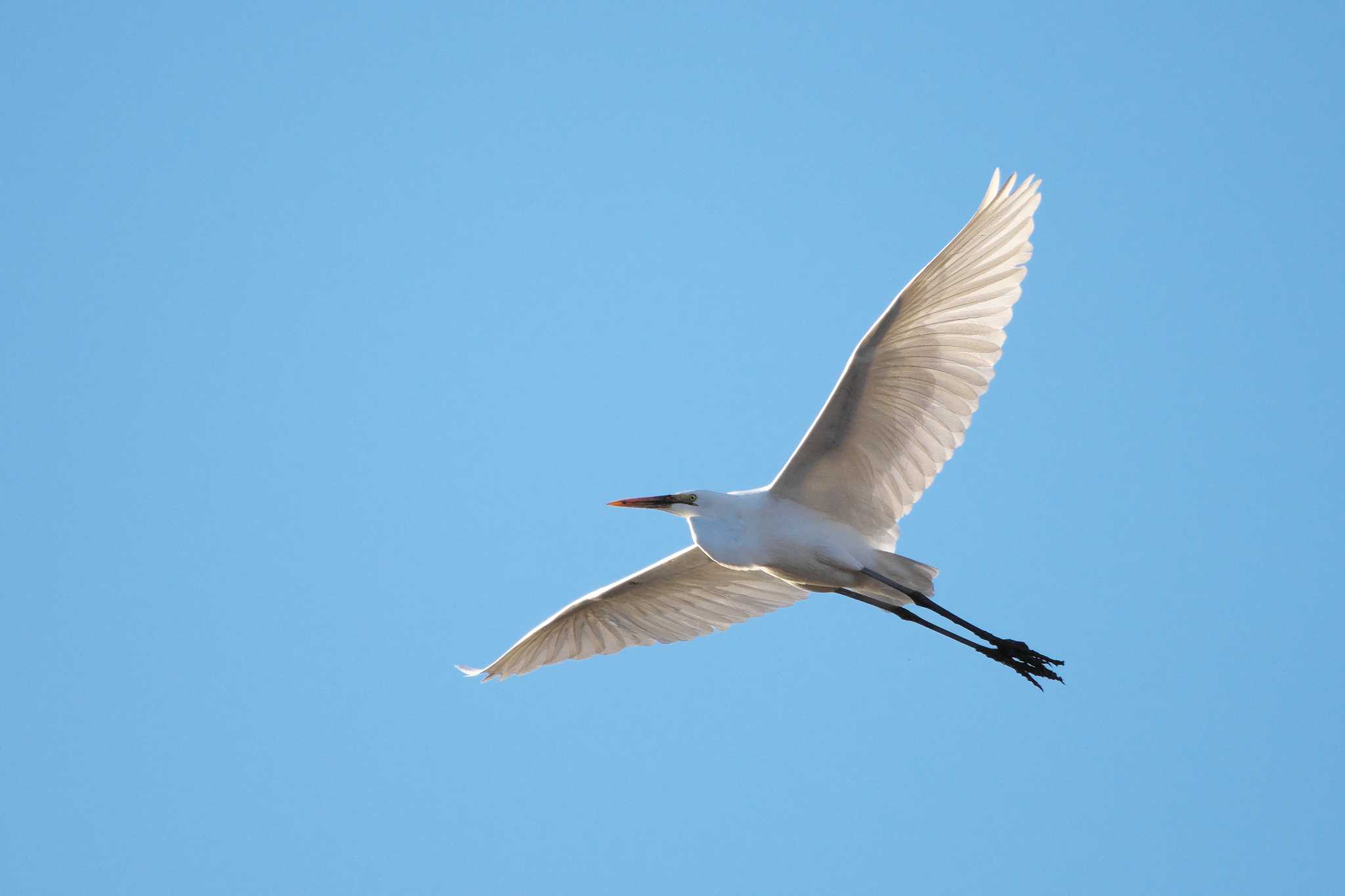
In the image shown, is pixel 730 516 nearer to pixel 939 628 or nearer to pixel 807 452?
pixel 807 452

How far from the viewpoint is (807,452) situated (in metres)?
10.4

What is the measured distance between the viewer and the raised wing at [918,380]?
31.9ft

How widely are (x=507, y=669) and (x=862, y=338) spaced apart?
500cm

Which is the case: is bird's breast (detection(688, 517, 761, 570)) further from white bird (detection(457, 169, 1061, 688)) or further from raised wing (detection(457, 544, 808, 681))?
raised wing (detection(457, 544, 808, 681))

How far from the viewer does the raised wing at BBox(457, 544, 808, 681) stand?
40.3ft

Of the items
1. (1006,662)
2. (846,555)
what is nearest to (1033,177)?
(846,555)

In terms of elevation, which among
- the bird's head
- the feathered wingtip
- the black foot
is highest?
the feathered wingtip

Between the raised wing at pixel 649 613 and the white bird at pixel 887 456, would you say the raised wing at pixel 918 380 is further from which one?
the raised wing at pixel 649 613

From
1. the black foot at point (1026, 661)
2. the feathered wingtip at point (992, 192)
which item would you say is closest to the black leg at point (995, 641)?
the black foot at point (1026, 661)

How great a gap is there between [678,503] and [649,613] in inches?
76.9

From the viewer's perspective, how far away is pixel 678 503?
11000 millimetres

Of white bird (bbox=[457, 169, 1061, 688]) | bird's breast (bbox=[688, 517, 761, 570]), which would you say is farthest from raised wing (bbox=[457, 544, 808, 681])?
bird's breast (bbox=[688, 517, 761, 570])

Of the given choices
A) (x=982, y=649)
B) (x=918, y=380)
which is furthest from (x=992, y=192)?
(x=982, y=649)

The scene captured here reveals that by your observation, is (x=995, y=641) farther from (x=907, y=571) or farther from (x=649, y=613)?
(x=649, y=613)
